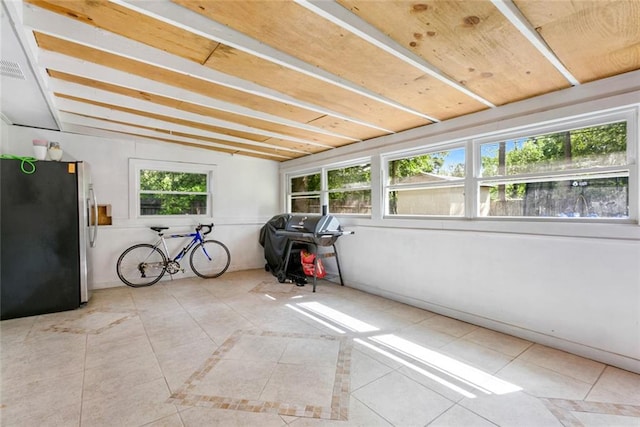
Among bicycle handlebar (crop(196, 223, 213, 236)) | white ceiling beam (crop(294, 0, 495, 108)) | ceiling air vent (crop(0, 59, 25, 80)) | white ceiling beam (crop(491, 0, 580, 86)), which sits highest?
ceiling air vent (crop(0, 59, 25, 80))

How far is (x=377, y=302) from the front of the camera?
3748 millimetres

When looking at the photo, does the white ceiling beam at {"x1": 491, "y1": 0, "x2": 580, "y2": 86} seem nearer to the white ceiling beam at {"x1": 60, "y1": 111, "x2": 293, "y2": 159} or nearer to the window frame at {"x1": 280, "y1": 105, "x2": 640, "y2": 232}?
the window frame at {"x1": 280, "y1": 105, "x2": 640, "y2": 232}

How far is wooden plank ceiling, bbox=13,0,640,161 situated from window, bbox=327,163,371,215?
4.59 feet

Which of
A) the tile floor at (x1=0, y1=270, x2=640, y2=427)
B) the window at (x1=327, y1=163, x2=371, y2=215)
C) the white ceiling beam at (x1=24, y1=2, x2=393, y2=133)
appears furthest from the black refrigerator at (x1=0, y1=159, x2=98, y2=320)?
the window at (x1=327, y1=163, x2=371, y2=215)

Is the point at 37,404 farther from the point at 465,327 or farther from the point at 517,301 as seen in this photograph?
the point at 517,301

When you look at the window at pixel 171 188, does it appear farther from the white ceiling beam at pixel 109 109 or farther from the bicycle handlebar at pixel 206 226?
the white ceiling beam at pixel 109 109

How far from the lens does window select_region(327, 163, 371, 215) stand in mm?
4465

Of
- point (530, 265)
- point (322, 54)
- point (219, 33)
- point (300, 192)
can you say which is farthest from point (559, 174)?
point (300, 192)

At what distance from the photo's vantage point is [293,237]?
4.67 meters

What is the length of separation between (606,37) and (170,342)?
12.9 feet

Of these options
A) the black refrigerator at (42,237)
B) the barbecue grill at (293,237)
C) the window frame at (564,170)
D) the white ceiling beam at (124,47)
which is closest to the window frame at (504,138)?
the window frame at (564,170)

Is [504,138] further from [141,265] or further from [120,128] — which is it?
[141,265]

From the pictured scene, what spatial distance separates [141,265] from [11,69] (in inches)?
118

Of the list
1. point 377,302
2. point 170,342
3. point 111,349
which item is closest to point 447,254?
point 377,302
